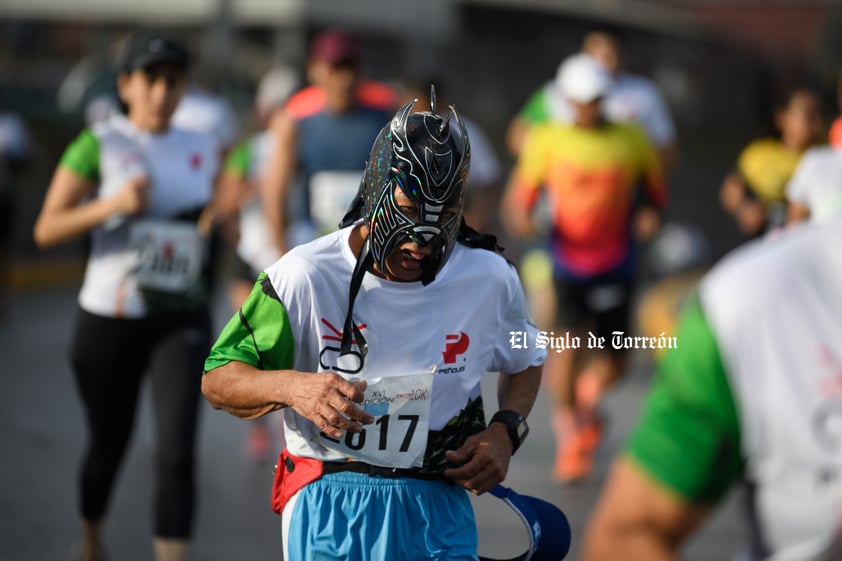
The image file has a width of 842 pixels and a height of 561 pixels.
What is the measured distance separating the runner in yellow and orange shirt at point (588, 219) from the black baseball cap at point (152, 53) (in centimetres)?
320

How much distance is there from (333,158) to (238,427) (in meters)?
2.60

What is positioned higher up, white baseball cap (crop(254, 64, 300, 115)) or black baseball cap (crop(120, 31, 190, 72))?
white baseball cap (crop(254, 64, 300, 115))

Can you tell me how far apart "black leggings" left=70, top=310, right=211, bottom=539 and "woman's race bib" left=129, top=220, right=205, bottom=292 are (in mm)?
139

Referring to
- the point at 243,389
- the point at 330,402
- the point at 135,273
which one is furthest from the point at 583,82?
the point at 330,402

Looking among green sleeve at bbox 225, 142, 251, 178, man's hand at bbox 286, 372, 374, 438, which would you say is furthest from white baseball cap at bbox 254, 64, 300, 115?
man's hand at bbox 286, 372, 374, 438

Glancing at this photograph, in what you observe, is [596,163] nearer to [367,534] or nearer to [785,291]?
[367,534]

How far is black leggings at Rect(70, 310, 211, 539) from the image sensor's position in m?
5.61

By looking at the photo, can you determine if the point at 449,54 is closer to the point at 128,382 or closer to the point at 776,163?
the point at 776,163

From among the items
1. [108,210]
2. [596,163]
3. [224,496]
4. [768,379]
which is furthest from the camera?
[596,163]

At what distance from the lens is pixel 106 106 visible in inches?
376

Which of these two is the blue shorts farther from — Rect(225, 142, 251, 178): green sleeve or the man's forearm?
Rect(225, 142, 251, 178): green sleeve

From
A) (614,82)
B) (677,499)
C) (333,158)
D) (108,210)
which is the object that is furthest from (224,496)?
(677,499)

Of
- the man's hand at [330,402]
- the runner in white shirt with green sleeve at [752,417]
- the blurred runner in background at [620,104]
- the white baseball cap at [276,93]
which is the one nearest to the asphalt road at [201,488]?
the man's hand at [330,402]

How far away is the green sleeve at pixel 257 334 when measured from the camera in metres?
3.49
